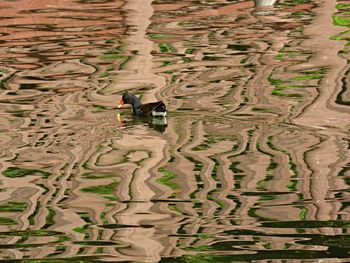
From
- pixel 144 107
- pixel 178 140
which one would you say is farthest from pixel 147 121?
pixel 178 140

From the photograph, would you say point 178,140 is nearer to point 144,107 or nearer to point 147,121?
point 147,121

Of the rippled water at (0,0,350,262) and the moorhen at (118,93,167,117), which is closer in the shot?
the rippled water at (0,0,350,262)

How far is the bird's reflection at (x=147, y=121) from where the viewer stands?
475 inches

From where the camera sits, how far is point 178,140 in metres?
11.4

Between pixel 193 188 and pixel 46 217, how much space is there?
141 cm

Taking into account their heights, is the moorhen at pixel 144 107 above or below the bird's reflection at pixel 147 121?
above

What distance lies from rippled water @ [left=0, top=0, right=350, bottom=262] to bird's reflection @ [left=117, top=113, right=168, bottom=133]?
0.02 metres

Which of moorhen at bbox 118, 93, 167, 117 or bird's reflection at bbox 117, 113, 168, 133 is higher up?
moorhen at bbox 118, 93, 167, 117

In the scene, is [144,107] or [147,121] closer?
[147,121]

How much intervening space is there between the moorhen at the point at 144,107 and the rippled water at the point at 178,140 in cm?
11

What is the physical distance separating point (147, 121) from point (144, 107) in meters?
0.20

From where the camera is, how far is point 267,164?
10414 millimetres

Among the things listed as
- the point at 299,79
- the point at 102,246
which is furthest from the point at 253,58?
the point at 102,246

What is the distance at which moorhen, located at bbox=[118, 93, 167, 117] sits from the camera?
12.0 meters
